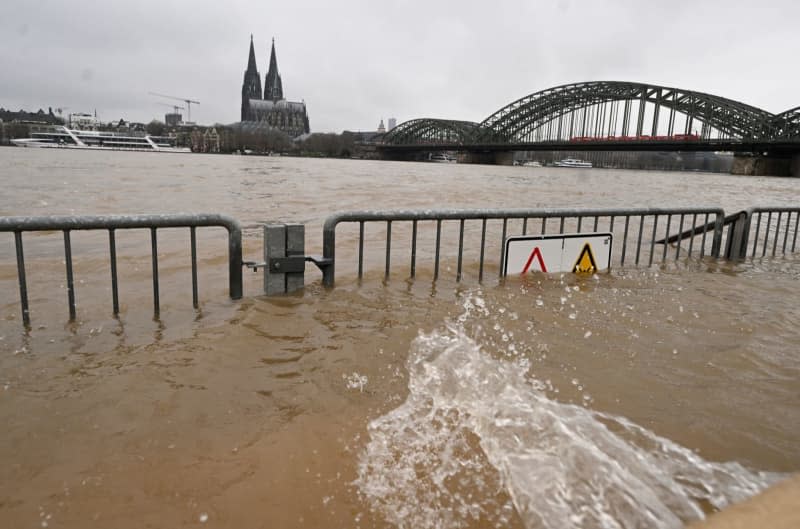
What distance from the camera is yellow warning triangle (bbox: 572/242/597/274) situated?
6484 mm

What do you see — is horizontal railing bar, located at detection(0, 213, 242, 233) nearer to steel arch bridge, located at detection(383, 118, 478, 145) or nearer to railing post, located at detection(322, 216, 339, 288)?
railing post, located at detection(322, 216, 339, 288)

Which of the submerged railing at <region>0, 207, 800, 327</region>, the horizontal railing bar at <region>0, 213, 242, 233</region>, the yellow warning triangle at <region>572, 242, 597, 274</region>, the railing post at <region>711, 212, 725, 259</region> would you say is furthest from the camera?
the railing post at <region>711, 212, 725, 259</region>

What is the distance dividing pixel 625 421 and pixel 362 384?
5.23ft

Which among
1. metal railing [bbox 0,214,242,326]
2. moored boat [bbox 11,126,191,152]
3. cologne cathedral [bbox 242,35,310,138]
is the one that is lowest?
metal railing [bbox 0,214,242,326]

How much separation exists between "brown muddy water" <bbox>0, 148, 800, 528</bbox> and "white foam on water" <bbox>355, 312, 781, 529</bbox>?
0.01 metres

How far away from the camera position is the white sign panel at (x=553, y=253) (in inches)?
241

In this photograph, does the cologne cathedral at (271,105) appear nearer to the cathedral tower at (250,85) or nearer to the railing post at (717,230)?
the cathedral tower at (250,85)

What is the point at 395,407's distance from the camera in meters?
3.12

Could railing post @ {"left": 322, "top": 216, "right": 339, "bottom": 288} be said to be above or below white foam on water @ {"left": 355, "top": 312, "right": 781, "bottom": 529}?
above

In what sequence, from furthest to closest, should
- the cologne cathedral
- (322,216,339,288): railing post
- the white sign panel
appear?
the cologne cathedral → the white sign panel → (322,216,339,288): railing post

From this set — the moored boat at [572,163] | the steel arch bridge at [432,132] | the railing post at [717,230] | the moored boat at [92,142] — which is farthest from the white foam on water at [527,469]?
the moored boat at [92,142]

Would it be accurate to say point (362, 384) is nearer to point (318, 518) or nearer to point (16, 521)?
point (318, 518)

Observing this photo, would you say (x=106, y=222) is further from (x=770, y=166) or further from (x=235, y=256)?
(x=770, y=166)

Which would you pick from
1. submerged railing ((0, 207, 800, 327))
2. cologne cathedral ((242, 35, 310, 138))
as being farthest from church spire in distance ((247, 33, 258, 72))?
submerged railing ((0, 207, 800, 327))
